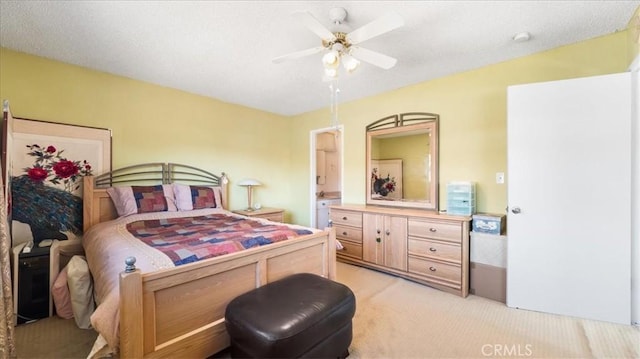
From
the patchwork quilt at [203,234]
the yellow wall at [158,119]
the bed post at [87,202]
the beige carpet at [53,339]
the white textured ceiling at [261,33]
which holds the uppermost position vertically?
the white textured ceiling at [261,33]

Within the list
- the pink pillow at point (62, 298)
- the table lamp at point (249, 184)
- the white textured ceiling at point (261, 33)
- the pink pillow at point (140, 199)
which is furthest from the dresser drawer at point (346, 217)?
the pink pillow at point (62, 298)

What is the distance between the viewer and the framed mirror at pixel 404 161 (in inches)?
129

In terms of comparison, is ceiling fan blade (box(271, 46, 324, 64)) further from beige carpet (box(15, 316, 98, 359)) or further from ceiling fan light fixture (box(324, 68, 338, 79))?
beige carpet (box(15, 316, 98, 359))

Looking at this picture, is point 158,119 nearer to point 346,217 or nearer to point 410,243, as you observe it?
point 346,217

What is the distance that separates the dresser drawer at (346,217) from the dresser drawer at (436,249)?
733mm

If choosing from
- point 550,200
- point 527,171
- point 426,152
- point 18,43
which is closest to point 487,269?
point 550,200

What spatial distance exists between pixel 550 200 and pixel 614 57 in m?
1.33

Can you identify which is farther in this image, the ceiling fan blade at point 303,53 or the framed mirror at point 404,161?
the framed mirror at point 404,161

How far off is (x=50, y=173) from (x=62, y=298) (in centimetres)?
127

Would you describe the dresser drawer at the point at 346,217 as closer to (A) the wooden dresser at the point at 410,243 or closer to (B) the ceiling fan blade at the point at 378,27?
(A) the wooden dresser at the point at 410,243

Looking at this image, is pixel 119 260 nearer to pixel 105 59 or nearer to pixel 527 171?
pixel 105 59

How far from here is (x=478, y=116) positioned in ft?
9.66

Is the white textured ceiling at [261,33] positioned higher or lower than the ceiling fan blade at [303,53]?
higher

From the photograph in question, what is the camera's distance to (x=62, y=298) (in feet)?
7.39
